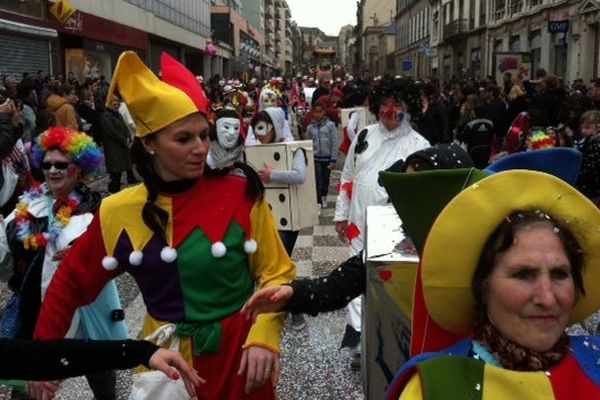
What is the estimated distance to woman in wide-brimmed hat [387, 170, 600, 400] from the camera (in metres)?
1.26

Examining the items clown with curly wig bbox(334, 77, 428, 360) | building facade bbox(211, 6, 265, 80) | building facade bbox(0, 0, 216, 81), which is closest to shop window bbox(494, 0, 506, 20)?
building facade bbox(211, 6, 265, 80)

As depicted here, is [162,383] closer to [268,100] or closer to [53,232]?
[53,232]

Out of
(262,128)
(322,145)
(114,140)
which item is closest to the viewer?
(262,128)

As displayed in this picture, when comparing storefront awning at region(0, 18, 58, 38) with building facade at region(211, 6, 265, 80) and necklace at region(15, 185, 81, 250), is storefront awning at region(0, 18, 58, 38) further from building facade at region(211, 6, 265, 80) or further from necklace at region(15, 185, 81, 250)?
building facade at region(211, 6, 265, 80)

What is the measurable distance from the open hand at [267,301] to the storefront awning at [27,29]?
578 inches

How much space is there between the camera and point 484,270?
52.0 inches

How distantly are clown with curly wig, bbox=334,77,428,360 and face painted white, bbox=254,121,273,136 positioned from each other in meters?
1.31

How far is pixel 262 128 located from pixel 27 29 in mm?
12845

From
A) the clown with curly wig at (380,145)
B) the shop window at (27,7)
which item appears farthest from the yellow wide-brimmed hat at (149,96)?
the shop window at (27,7)

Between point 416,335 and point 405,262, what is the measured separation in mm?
337

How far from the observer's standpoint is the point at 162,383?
2.00 meters

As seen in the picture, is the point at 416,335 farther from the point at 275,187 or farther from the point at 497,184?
the point at 275,187

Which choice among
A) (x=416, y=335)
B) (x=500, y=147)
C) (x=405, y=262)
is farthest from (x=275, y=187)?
(x=500, y=147)

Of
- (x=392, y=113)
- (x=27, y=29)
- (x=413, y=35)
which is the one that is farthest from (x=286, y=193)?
(x=413, y=35)
